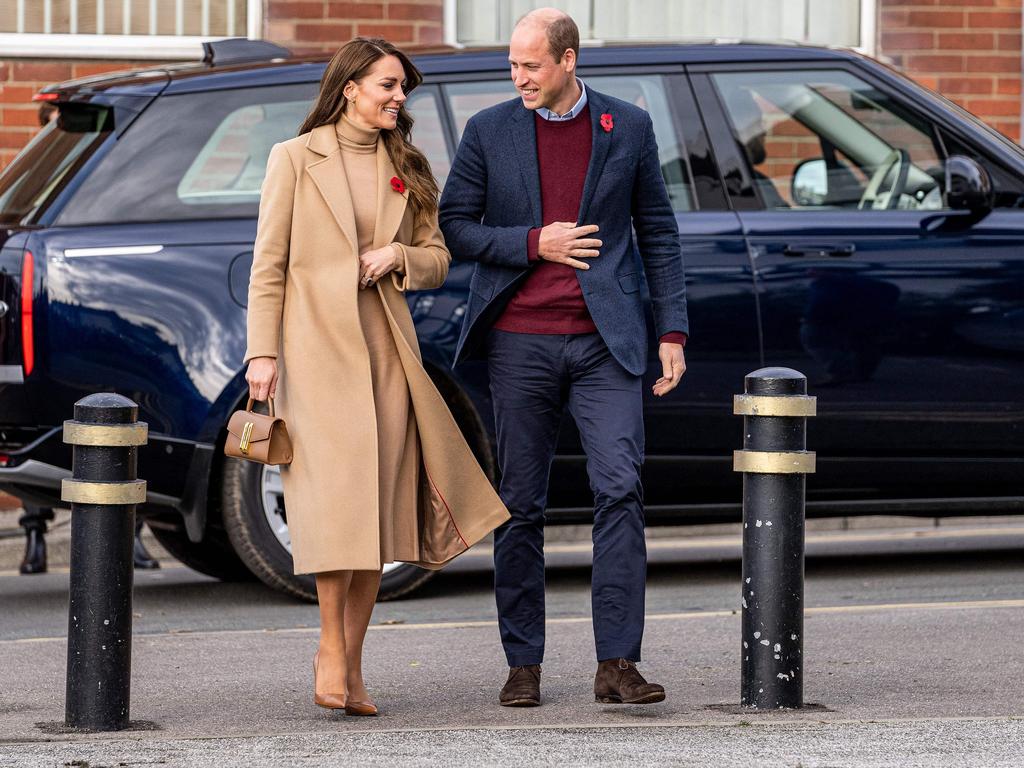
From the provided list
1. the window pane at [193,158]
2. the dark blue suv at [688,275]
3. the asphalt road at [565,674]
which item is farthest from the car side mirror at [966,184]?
the window pane at [193,158]

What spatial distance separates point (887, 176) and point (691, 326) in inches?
40.3

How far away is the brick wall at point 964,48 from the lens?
36.9 feet

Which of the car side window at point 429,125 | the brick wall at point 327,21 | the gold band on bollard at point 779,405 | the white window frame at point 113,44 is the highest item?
the brick wall at point 327,21

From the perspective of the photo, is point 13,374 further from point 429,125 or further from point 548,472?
point 548,472

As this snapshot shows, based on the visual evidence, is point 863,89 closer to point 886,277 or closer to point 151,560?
point 886,277

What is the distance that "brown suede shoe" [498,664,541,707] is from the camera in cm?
501

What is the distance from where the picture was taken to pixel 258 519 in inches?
270

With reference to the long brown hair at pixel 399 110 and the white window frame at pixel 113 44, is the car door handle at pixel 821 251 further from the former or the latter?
the white window frame at pixel 113 44

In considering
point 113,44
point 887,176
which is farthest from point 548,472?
point 113,44

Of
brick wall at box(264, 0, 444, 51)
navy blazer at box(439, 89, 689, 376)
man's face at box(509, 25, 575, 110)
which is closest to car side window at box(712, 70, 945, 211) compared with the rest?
navy blazer at box(439, 89, 689, 376)

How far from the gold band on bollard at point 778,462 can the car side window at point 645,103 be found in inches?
94.4

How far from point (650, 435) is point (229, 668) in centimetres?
193

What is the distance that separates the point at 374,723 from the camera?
482 centimetres

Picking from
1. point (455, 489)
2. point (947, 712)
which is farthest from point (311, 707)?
point (947, 712)
